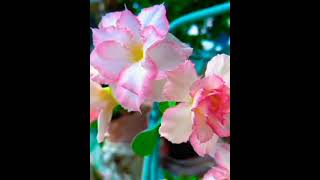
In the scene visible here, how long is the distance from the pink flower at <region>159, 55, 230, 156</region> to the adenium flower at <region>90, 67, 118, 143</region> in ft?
0.21

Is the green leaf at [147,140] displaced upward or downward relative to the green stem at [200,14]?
downward

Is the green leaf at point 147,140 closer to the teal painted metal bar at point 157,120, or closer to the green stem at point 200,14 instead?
the teal painted metal bar at point 157,120

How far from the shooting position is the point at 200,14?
0.58m

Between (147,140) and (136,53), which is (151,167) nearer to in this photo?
(147,140)

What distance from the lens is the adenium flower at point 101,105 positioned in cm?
52

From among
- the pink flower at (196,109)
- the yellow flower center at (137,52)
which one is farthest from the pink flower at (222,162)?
the yellow flower center at (137,52)

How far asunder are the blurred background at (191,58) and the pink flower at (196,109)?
0.07ft

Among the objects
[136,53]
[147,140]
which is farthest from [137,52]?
[147,140]

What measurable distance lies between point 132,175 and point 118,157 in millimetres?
103

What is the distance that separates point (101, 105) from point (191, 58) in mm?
106

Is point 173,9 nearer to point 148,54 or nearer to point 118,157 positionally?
point 148,54

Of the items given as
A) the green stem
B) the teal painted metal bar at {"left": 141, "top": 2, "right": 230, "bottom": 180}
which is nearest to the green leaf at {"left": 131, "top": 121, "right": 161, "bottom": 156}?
the teal painted metal bar at {"left": 141, "top": 2, "right": 230, "bottom": 180}
